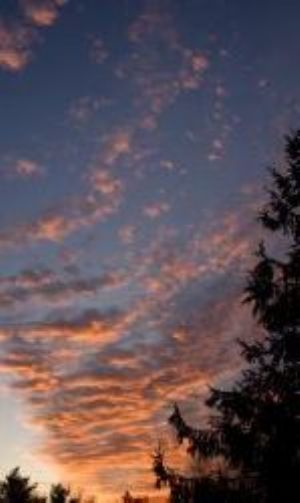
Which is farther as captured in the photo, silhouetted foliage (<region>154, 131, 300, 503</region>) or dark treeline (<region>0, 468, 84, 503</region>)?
dark treeline (<region>0, 468, 84, 503</region>)

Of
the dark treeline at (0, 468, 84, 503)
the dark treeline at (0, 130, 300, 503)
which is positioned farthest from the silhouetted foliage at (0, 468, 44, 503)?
the dark treeline at (0, 130, 300, 503)

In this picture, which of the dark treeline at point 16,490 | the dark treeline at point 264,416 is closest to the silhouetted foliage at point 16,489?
the dark treeline at point 16,490

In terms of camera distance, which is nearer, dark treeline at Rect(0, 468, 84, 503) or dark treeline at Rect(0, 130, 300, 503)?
dark treeline at Rect(0, 130, 300, 503)

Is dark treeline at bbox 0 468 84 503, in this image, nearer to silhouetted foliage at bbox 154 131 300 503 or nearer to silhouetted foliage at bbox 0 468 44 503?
silhouetted foliage at bbox 0 468 44 503

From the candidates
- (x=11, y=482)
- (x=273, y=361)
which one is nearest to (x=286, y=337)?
(x=273, y=361)

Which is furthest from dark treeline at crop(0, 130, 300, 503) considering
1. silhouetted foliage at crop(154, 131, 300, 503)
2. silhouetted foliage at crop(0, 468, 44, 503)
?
silhouetted foliage at crop(0, 468, 44, 503)

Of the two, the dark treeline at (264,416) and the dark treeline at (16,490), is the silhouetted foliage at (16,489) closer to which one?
the dark treeline at (16,490)

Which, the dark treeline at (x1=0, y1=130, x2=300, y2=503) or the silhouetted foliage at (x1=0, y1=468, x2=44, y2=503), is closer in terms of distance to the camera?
the dark treeline at (x1=0, y1=130, x2=300, y2=503)

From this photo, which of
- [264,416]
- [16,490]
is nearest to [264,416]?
[264,416]

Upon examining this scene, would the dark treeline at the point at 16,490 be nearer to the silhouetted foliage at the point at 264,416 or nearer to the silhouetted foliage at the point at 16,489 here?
the silhouetted foliage at the point at 16,489

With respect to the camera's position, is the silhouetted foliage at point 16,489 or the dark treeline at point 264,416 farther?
the silhouetted foliage at point 16,489

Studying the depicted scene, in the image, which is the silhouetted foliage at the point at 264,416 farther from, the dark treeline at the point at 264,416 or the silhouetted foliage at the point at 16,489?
the silhouetted foliage at the point at 16,489

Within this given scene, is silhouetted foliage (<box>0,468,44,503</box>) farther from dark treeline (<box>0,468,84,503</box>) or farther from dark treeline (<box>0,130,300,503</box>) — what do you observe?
dark treeline (<box>0,130,300,503</box>)

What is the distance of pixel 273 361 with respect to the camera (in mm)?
20703
